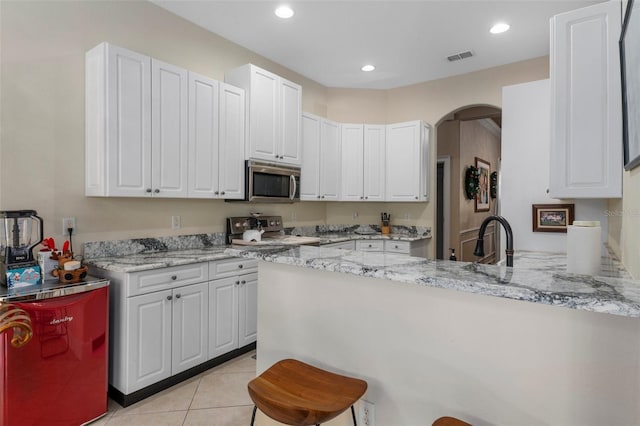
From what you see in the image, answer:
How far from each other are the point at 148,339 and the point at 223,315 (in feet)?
2.06

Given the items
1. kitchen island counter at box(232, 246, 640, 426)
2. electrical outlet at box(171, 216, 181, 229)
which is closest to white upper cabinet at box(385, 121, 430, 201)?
electrical outlet at box(171, 216, 181, 229)

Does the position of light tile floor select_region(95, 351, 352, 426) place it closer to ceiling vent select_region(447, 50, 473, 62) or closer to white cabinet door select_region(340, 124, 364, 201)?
white cabinet door select_region(340, 124, 364, 201)

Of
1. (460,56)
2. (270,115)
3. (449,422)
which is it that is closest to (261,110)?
(270,115)

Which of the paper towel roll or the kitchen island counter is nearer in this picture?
the kitchen island counter

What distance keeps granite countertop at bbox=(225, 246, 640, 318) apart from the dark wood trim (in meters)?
1.66

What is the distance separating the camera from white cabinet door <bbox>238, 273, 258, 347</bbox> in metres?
3.05

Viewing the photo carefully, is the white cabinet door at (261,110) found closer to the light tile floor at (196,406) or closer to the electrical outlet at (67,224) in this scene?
the electrical outlet at (67,224)

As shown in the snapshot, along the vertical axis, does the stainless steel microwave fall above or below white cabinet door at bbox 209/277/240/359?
above

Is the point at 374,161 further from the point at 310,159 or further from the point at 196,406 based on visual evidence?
the point at 196,406

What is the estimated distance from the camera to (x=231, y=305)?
2.96 meters

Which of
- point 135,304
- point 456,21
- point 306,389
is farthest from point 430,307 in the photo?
point 456,21

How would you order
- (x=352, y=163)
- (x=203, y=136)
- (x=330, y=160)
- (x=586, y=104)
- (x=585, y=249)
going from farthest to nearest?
(x=352, y=163) → (x=330, y=160) → (x=203, y=136) → (x=586, y=104) → (x=585, y=249)

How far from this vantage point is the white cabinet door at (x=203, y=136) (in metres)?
2.99

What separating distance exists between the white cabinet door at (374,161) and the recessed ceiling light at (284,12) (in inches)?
78.3
